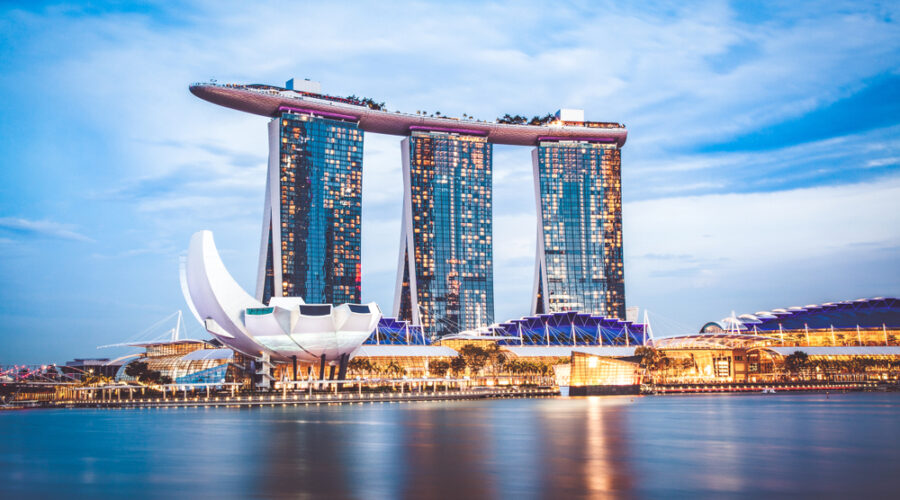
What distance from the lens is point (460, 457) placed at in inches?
1476

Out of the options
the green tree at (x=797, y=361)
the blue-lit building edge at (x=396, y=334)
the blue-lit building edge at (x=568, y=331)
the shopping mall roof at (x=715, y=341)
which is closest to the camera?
the green tree at (x=797, y=361)

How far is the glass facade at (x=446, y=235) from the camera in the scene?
174625mm

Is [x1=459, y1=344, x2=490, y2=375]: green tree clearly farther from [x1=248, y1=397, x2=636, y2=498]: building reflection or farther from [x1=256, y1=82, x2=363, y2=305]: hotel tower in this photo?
[x1=248, y1=397, x2=636, y2=498]: building reflection

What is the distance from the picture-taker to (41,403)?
376 feet

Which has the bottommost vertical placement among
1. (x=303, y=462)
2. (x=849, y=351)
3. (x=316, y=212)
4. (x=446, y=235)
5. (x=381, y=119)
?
(x=303, y=462)

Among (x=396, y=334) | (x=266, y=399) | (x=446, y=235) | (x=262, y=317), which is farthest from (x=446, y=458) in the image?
(x=446, y=235)

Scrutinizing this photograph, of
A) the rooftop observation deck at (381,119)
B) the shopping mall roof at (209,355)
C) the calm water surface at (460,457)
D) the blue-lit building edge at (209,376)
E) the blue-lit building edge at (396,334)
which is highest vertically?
the rooftop observation deck at (381,119)

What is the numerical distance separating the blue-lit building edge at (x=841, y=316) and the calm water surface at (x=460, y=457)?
102 meters

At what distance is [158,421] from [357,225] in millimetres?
103192

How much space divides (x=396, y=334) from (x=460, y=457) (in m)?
116

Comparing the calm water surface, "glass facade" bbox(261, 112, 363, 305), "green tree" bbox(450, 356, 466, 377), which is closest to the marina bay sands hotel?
"glass facade" bbox(261, 112, 363, 305)

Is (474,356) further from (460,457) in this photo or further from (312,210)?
(460,457)

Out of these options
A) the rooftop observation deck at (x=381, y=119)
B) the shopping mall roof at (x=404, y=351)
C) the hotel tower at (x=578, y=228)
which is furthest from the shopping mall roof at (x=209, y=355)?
the hotel tower at (x=578, y=228)

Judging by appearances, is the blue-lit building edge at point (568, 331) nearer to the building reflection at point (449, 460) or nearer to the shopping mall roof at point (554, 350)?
the shopping mall roof at point (554, 350)
